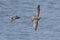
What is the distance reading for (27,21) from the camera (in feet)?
38.3

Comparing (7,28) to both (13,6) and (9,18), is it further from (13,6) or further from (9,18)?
(13,6)

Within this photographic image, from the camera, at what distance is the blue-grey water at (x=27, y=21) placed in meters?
11.0

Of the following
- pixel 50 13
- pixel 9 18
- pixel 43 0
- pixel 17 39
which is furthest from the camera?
pixel 43 0

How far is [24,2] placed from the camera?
13219 millimetres

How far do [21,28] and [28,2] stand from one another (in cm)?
210

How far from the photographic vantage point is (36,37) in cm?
1089

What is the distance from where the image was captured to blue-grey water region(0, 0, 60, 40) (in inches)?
432

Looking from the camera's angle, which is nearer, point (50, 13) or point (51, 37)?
point (51, 37)

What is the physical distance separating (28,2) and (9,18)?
179cm

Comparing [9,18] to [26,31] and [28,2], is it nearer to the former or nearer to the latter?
[26,31]

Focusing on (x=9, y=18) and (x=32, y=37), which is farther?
(x=9, y=18)

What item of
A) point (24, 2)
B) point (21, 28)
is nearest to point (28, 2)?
point (24, 2)

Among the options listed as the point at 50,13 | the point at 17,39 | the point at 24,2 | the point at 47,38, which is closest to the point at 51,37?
the point at 47,38

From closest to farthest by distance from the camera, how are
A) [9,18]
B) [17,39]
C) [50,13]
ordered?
1. [17,39]
2. [9,18]
3. [50,13]
